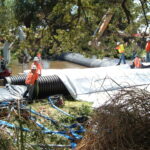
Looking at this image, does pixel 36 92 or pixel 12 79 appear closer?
pixel 36 92

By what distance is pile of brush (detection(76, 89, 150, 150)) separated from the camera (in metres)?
4.20

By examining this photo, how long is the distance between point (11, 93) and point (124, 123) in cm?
658

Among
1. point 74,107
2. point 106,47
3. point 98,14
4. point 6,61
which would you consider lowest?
point 74,107

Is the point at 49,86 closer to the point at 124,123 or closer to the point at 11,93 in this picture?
the point at 11,93

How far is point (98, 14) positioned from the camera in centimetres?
955

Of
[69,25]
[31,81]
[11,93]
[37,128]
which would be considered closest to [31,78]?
[31,81]

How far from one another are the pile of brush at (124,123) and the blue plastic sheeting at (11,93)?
5.30 meters

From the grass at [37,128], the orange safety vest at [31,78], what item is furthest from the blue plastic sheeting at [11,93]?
the grass at [37,128]

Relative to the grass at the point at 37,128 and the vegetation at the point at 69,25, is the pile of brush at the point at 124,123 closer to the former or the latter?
the grass at the point at 37,128

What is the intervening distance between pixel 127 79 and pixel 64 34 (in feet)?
11.3

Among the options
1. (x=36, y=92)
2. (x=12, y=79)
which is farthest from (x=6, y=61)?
(x=36, y=92)

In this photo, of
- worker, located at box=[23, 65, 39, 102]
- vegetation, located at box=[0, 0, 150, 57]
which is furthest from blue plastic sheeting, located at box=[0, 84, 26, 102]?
vegetation, located at box=[0, 0, 150, 57]

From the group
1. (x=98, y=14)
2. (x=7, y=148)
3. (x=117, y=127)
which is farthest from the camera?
(x=98, y=14)

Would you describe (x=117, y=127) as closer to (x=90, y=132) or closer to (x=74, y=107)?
(x=90, y=132)
